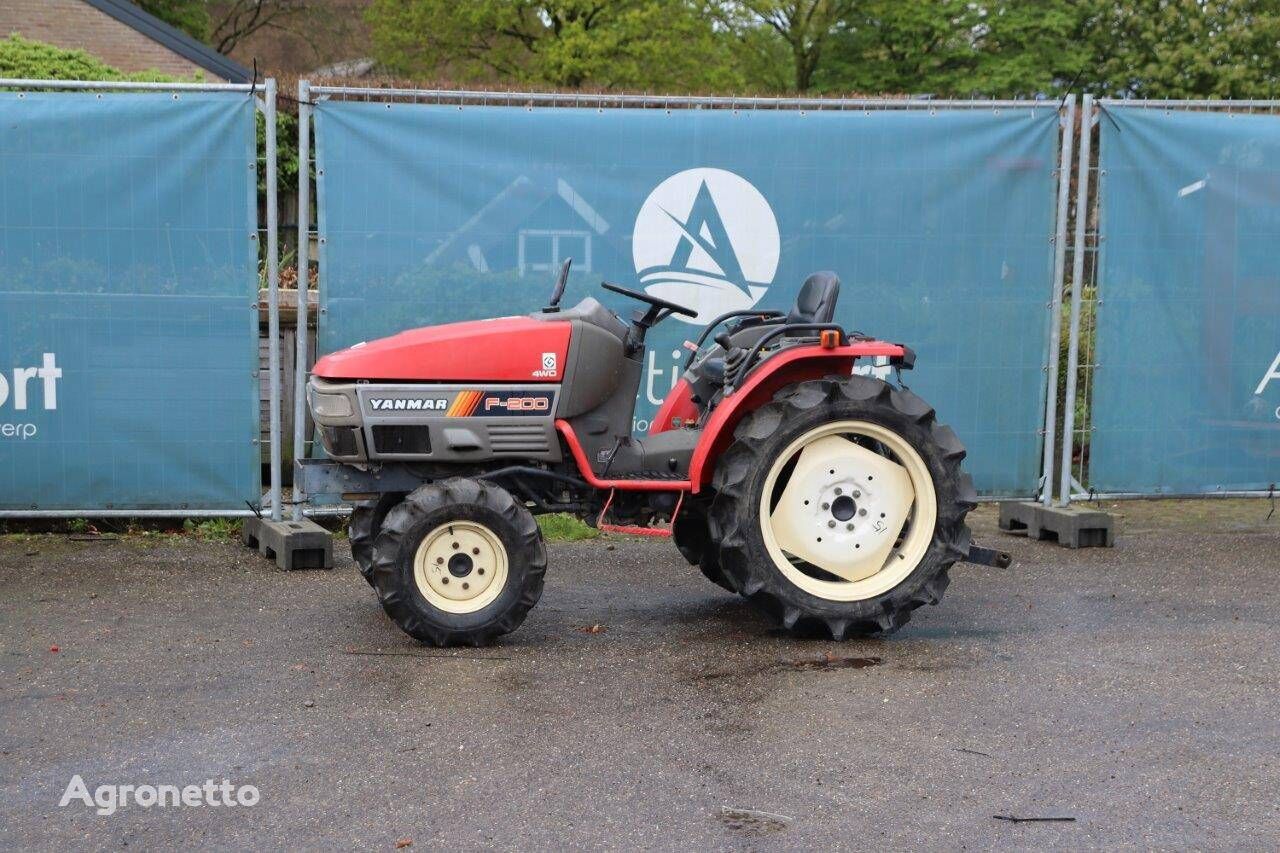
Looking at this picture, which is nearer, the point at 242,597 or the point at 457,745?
the point at 457,745

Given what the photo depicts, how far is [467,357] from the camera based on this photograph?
19.8 feet

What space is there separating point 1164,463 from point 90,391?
5.96 metres

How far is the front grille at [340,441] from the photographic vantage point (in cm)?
609

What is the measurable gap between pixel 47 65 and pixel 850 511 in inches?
597

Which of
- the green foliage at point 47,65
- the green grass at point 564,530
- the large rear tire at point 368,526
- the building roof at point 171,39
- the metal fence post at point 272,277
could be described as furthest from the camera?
the building roof at point 171,39

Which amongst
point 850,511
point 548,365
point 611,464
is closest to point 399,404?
point 548,365

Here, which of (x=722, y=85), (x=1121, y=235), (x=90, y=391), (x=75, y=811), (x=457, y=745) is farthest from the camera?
(x=722, y=85)

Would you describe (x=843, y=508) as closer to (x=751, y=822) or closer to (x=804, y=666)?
(x=804, y=666)

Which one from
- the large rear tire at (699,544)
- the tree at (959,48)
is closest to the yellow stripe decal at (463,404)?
the large rear tire at (699,544)

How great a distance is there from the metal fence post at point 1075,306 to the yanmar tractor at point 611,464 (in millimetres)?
2484

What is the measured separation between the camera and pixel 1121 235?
842 centimetres

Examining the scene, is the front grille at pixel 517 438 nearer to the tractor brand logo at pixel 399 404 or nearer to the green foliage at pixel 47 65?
the tractor brand logo at pixel 399 404

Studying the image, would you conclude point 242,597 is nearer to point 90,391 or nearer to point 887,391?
point 90,391

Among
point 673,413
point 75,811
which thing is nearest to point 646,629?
point 673,413
